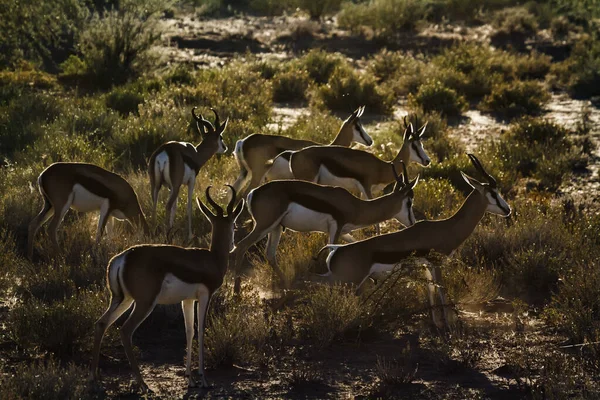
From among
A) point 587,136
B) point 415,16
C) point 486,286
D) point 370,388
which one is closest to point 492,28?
point 415,16

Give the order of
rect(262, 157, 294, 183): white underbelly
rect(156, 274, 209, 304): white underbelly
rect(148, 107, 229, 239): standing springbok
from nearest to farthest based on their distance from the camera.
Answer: rect(156, 274, 209, 304): white underbelly
rect(148, 107, 229, 239): standing springbok
rect(262, 157, 294, 183): white underbelly

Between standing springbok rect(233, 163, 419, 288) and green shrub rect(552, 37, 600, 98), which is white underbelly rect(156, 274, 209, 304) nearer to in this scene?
standing springbok rect(233, 163, 419, 288)

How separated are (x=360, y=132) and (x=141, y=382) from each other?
7163 millimetres

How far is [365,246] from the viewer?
9.45 m

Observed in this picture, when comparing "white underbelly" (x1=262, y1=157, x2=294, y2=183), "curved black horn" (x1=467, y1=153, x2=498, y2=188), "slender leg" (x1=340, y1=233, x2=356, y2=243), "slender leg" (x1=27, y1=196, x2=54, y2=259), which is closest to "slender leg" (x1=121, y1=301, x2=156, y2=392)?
"curved black horn" (x1=467, y1=153, x2=498, y2=188)

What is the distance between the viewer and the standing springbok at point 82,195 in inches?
427

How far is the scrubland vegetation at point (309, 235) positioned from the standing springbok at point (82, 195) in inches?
12.2

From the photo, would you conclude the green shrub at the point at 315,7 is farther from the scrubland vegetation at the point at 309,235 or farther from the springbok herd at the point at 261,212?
the springbok herd at the point at 261,212

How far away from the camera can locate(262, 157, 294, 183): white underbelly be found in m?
12.7

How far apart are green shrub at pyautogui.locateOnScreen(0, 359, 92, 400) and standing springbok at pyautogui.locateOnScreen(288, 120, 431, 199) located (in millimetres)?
5201

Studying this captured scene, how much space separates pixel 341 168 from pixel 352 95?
30.6 ft

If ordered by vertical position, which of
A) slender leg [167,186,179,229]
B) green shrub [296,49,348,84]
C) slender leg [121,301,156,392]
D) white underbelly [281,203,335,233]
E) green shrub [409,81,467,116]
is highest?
slender leg [121,301,156,392]

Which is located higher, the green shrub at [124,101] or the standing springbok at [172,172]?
the standing springbok at [172,172]

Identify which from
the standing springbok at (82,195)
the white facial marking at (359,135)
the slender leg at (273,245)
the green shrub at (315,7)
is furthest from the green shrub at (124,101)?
the green shrub at (315,7)
